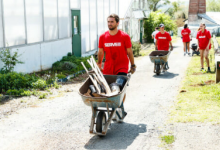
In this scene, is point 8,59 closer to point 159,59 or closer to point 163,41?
point 159,59

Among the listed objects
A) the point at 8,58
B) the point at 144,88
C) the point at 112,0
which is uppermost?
the point at 112,0

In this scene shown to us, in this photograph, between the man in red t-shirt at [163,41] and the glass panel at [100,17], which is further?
the glass panel at [100,17]

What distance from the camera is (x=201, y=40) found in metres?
13.1

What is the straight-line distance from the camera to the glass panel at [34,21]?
42.9 ft

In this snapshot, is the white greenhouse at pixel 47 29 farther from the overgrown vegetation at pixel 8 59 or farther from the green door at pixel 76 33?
the overgrown vegetation at pixel 8 59

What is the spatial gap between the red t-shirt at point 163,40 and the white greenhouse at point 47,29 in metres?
4.83

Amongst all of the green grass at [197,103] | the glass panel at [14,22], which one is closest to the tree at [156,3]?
the glass panel at [14,22]

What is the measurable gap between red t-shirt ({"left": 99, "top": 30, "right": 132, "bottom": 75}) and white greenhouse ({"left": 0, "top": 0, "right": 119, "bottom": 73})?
5.77 meters

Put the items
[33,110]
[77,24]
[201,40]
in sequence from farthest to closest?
1. [77,24]
2. [201,40]
3. [33,110]

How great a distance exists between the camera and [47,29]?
1463 centimetres

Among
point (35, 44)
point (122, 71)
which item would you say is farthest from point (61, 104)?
point (35, 44)

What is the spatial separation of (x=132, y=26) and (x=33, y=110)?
21.4 m

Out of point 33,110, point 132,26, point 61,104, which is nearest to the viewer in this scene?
point 33,110

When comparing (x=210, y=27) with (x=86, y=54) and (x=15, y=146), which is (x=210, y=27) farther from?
(x=15, y=146)
